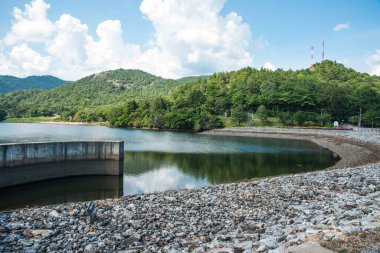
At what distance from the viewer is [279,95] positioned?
108 m

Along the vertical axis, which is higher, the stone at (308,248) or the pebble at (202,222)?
the stone at (308,248)

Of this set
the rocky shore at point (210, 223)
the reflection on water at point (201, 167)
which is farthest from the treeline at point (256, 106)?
the rocky shore at point (210, 223)

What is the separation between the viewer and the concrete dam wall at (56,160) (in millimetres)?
23466

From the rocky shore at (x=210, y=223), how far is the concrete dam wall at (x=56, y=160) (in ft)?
37.4

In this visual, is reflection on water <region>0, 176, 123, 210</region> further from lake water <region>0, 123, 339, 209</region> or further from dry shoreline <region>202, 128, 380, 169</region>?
dry shoreline <region>202, 128, 380, 169</region>

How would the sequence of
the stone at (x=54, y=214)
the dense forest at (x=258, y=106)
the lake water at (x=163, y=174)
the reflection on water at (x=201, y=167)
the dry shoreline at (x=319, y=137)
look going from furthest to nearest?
the dense forest at (x=258, y=106) < the dry shoreline at (x=319, y=137) < the reflection on water at (x=201, y=167) < the lake water at (x=163, y=174) < the stone at (x=54, y=214)

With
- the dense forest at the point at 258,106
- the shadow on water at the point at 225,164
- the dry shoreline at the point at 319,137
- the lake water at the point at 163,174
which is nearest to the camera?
the lake water at the point at 163,174

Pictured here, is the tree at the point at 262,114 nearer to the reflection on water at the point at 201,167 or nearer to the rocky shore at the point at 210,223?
the reflection on water at the point at 201,167

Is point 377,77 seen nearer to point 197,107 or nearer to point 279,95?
point 279,95

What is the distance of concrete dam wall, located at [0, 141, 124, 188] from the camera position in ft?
77.0

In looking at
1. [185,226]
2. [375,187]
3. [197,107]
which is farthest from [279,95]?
[185,226]

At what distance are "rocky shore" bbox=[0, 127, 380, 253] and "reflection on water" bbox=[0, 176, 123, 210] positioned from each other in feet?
24.0

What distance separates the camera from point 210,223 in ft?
38.9

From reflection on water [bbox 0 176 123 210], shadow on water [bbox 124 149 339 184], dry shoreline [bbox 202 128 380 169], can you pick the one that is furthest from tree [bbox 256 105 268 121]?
reflection on water [bbox 0 176 123 210]
